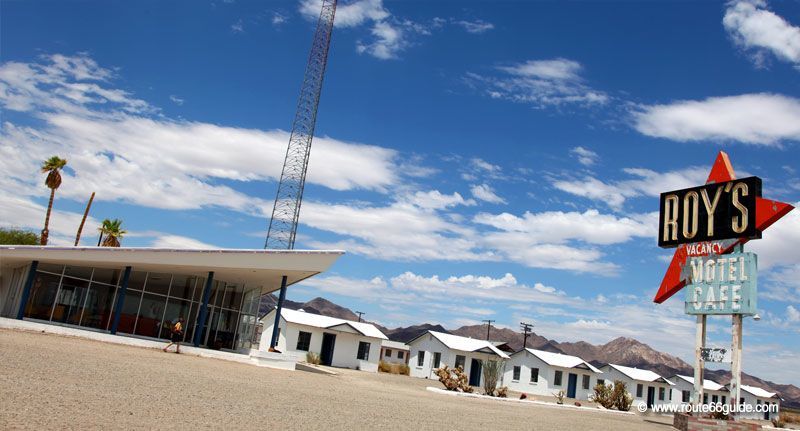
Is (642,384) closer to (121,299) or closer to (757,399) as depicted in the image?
(757,399)

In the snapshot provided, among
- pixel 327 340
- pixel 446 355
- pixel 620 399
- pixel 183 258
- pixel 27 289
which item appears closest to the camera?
pixel 27 289

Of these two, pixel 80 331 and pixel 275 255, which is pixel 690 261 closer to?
pixel 275 255

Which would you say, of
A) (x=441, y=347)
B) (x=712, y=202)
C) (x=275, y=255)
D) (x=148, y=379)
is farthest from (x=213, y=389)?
(x=441, y=347)

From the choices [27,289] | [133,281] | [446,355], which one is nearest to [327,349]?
[446,355]

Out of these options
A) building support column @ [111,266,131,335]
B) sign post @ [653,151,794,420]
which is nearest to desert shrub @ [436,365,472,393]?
sign post @ [653,151,794,420]

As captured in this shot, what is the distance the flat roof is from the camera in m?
24.1

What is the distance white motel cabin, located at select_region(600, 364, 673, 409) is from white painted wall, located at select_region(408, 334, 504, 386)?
12.5 meters

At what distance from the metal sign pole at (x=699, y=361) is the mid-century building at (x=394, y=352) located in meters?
52.8

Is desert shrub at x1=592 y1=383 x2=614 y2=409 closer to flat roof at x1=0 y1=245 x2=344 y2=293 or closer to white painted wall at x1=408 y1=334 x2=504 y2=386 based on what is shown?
white painted wall at x1=408 y1=334 x2=504 y2=386

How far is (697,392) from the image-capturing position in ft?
66.6

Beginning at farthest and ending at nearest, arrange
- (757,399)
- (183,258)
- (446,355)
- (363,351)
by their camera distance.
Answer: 1. (757,399)
2. (446,355)
3. (363,351)
4. (183,258)

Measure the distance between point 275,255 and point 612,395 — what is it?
2334 cm

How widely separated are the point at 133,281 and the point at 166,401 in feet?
62.5

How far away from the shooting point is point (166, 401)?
34.1ft
